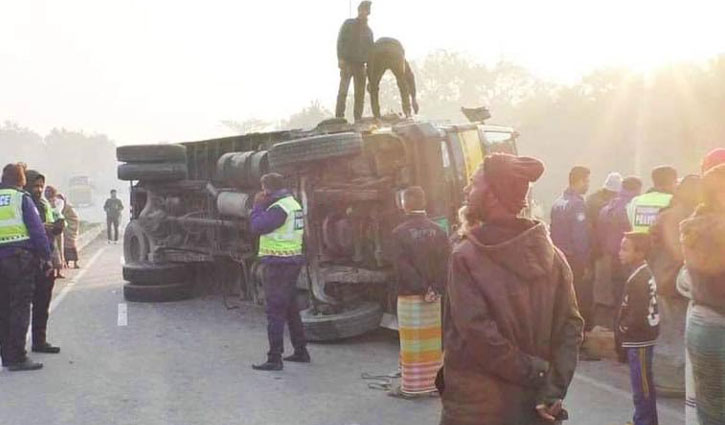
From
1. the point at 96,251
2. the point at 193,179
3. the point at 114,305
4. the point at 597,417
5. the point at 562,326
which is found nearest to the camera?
the point at 562,326

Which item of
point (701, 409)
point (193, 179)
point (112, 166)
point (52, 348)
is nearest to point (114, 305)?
point (193, 179)

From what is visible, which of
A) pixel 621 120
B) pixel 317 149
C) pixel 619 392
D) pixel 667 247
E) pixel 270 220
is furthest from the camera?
pixel 621 120

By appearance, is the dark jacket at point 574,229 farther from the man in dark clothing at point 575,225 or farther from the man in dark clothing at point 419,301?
the man in dark clothing at point 419,301

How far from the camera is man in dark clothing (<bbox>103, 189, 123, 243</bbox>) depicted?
22828mm

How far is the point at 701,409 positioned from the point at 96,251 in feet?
64.3

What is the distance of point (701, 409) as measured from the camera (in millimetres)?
3375

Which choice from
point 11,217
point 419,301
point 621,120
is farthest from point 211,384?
point 621,120

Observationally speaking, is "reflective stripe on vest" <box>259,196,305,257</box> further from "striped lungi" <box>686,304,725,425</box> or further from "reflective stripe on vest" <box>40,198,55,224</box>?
"striped lungi" <box>686,304,725,425</box>

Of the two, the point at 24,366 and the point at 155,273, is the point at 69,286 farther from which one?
the point at 24,366

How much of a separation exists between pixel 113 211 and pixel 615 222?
18.5 meters

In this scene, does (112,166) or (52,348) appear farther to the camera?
(112,166)

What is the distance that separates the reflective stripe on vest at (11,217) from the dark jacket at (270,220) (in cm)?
212

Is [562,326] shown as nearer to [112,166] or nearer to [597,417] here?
[597,417]

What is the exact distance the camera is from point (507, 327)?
9.23 feet
